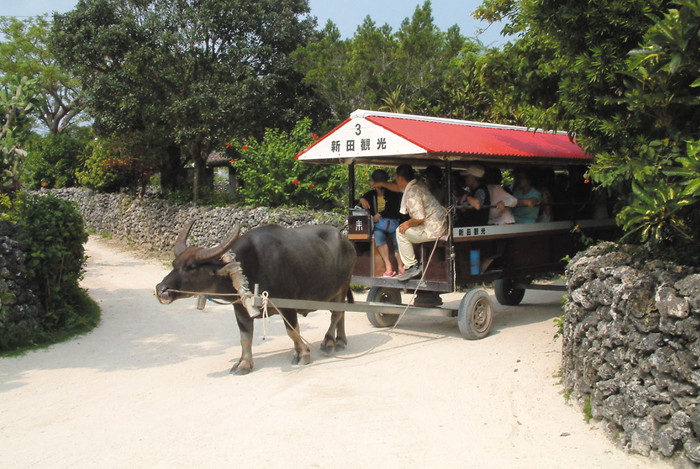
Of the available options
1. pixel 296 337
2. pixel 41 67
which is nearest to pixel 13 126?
pixel 296 337

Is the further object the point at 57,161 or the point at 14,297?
the point at 57,161

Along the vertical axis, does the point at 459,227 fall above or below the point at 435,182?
below

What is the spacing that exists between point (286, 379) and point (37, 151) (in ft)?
70.0

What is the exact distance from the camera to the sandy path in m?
4.25


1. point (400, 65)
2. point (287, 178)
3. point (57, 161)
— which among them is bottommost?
point (287, 178)

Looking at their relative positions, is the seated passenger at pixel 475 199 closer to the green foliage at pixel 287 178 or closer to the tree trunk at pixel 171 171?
the green foliage at pixel 287 178

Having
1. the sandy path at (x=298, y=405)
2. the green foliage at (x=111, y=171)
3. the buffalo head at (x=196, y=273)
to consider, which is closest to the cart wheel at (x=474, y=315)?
the sandy path at (x=298, y=405)

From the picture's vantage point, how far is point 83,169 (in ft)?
73.8

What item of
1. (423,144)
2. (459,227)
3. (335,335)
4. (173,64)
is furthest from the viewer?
(173,64)

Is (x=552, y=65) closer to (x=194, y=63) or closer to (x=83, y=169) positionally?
(x=194, y=63)

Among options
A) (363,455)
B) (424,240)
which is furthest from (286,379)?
(424,240)

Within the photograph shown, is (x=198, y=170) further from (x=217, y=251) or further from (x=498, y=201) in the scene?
(x=217, y=251)

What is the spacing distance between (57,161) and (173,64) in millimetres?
10864

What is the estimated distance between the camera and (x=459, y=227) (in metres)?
7.30
